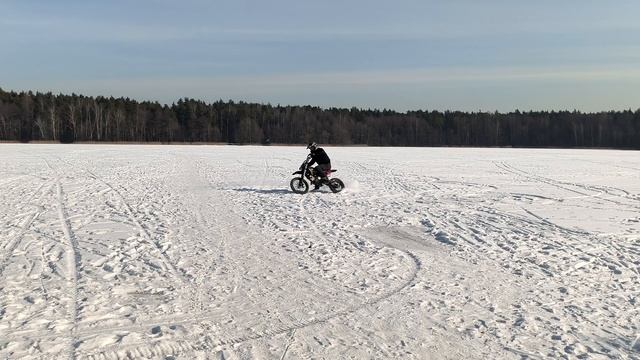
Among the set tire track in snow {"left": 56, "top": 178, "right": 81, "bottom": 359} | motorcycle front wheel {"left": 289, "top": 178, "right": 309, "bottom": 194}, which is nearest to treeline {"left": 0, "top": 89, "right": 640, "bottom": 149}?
motorcycle front wheel {"left": 289, "top": 178, "right": 309, "bottom": 194}

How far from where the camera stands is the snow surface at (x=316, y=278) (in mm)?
5426

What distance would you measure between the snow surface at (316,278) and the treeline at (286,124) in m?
91.4

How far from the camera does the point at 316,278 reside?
7.73 m

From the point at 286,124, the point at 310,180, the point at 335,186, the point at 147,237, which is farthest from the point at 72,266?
the point at 286,124

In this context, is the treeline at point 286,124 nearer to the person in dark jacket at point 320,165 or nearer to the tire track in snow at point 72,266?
the person in dark jacket at point 320,165

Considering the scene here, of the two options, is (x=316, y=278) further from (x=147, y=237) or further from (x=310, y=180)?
(x=310, y=180)

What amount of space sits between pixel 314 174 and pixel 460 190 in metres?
5.25

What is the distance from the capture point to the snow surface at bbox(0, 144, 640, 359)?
5.43 m

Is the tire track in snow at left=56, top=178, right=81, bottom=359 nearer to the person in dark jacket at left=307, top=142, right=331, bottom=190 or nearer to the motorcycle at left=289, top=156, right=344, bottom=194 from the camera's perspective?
the motorcycle at left=289, top=156, right=344, bottom=194

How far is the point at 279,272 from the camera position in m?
8.01

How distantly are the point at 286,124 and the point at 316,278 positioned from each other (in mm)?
111090

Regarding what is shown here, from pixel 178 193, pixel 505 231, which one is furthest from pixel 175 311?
pixel 178 193

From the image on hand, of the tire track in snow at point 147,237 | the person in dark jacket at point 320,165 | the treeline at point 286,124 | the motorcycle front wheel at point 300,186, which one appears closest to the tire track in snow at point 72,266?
the tire track in snow at point 147,237

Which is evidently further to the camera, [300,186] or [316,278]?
[300,186]
